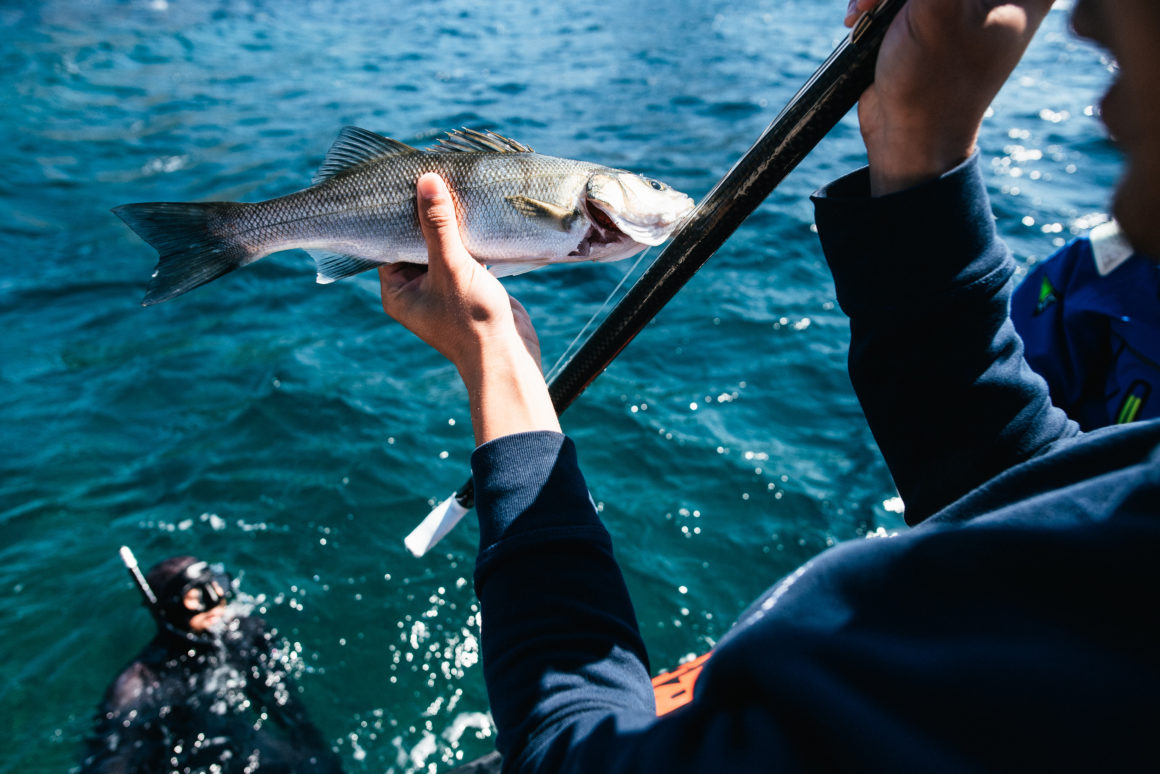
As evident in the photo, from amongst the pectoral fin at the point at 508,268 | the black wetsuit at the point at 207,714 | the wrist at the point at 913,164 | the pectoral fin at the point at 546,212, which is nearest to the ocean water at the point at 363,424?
the black wetsuit at the point at 207,714

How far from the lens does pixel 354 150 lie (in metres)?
2.27

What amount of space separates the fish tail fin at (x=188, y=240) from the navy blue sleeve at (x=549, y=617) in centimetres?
122

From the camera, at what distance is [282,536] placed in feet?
16.2

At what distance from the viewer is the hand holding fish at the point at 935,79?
1260 mm

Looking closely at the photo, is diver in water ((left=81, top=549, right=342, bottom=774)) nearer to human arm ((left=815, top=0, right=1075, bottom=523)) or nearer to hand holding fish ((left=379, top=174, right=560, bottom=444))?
hand holding fish ((left=379, top=174, right=560, bottom=444))

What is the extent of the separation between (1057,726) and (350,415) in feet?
18.7

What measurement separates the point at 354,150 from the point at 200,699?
346 centimetres

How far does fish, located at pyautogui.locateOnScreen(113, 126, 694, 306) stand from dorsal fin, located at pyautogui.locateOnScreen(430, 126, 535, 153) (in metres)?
0.02

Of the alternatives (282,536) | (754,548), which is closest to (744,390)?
(754,548)

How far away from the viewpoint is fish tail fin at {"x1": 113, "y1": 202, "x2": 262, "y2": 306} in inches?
81.6

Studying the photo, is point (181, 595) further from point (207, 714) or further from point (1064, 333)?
point (1064, 333)

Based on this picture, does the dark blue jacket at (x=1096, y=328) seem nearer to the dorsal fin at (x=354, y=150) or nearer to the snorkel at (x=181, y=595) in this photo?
the dorsal fin at (x=354, y=150)

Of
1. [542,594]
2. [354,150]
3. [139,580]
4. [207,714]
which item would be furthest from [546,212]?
[207,714]

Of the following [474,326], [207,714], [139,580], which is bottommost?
[207,714]
